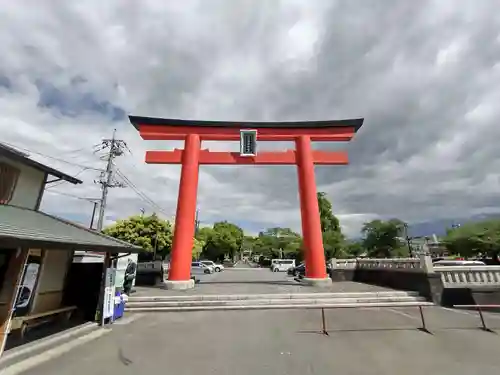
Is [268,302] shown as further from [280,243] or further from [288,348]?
[280,243]

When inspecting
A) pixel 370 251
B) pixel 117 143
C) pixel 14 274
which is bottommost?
pixel 14 274

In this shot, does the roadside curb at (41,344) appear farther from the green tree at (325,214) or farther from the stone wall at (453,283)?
the green tree at (325,214)

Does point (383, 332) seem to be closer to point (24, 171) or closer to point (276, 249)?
point (24, 171)

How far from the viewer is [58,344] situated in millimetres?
6500

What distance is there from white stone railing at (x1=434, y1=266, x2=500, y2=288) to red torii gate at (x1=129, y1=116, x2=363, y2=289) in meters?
5.59

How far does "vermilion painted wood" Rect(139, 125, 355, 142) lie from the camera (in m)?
16.4

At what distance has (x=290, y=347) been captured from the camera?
621cm

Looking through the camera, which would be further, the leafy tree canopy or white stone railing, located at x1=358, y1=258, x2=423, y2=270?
the leafy tree canopy

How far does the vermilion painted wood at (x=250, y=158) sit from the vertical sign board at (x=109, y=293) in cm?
837

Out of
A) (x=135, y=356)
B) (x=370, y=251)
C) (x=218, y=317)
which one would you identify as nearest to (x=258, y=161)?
(x=218, y=317)

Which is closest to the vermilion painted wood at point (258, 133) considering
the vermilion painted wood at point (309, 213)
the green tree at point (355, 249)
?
the vermilion painted wood at point (309, 213)

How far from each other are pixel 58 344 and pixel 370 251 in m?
42.8

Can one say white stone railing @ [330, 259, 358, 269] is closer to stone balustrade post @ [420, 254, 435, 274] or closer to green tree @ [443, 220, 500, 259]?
stone balustrade post @ [420, 254, 435, 274]

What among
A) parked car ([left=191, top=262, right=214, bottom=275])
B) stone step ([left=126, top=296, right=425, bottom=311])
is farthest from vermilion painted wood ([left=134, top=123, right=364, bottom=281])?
parked car ([left=191, top=262, right=214, bottom=275])
